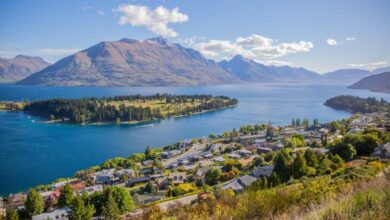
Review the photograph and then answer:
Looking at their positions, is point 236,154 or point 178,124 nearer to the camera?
point 236,154

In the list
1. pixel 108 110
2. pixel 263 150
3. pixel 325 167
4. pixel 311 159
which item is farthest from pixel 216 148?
pixel 108 110

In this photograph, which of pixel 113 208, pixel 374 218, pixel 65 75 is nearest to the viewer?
pixel 374 218

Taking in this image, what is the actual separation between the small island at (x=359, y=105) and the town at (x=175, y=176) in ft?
86.4

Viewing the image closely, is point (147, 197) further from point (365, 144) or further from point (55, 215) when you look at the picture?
point (365, 144)

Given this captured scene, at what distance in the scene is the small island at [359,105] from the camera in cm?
5191

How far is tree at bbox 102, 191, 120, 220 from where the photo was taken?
1029cm

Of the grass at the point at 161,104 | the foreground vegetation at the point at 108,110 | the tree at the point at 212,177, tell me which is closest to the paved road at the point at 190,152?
the tree at the point at 212,177

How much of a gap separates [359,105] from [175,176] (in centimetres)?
5101

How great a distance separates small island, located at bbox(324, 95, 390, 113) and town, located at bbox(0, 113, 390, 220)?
86.4 ft

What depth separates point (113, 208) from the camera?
10672 mm

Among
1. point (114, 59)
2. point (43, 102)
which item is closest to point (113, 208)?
point (43, 102)

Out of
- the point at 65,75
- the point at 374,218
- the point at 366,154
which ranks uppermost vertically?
the point at 65,75

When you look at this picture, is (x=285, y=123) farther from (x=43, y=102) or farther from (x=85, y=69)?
(x=85, y=69)

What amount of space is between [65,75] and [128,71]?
124ft
